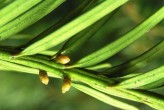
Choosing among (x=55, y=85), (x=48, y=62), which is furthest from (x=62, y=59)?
(x=55, y=85)

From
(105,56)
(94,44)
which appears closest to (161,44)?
(105,56)

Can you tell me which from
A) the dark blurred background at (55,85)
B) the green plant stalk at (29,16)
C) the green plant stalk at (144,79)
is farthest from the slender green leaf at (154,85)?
the dark blurred background at (55,85)

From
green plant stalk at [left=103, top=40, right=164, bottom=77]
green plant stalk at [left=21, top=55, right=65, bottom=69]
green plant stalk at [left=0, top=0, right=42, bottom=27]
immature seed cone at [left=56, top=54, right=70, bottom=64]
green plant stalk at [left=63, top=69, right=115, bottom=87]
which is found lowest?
green plant stalk at [left=63, top=69, right=115, bottom=87]

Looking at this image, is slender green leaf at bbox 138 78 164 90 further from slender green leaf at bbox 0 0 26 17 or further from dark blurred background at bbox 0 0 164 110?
dark blurred background at bbox 0 0 164 110

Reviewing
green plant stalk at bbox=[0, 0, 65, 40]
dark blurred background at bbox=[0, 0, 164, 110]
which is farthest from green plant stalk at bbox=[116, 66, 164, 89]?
dark blurred background at bbox=[0, 0, 164, 110]

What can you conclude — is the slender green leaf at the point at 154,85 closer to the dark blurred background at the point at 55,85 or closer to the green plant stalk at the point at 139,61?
the green plant stalk at the point at 139,61

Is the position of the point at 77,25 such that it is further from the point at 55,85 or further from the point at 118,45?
the point at 55,85
